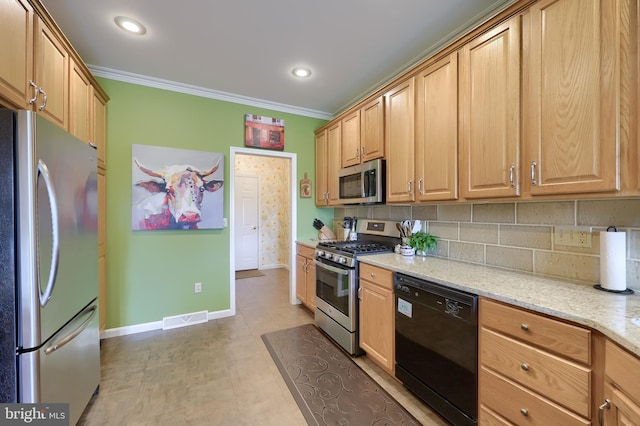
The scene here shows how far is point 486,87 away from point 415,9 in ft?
2.55

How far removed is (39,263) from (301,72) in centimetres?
251

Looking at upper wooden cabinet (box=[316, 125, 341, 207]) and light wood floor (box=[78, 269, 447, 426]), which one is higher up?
upper wooden cabinet (box=[316, 125, 341, 207])

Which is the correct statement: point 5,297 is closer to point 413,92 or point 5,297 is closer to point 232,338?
point 232,338

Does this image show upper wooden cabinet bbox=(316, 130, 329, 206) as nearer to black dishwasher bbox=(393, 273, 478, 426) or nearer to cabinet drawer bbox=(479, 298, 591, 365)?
black dishwasher bbox=(393, 273, 478, 426)

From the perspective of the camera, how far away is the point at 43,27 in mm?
1521

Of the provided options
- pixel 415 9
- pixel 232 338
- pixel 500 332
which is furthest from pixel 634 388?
pixel 232 338

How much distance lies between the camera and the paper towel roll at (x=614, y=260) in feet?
4.23

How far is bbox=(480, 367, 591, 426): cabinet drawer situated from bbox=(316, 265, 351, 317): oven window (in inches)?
47.6

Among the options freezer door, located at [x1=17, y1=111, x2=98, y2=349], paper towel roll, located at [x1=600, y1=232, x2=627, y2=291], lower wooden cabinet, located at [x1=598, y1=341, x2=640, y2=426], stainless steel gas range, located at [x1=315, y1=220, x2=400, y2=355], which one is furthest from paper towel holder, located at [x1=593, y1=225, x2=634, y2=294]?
freezer door, located at [x1=17, y1=111, x2=98, y2=349]

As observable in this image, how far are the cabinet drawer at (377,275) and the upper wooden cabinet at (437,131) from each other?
26.5 inches

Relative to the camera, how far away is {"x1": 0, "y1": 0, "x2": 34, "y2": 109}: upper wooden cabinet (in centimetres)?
121

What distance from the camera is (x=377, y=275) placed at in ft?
6.91

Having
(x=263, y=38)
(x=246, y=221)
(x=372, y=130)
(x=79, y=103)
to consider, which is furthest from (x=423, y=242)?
(x=246, y=221)

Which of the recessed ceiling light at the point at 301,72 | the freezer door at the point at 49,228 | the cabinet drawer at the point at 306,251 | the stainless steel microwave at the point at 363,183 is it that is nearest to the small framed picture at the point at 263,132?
the recessed ceiling light at the point at 301,72
